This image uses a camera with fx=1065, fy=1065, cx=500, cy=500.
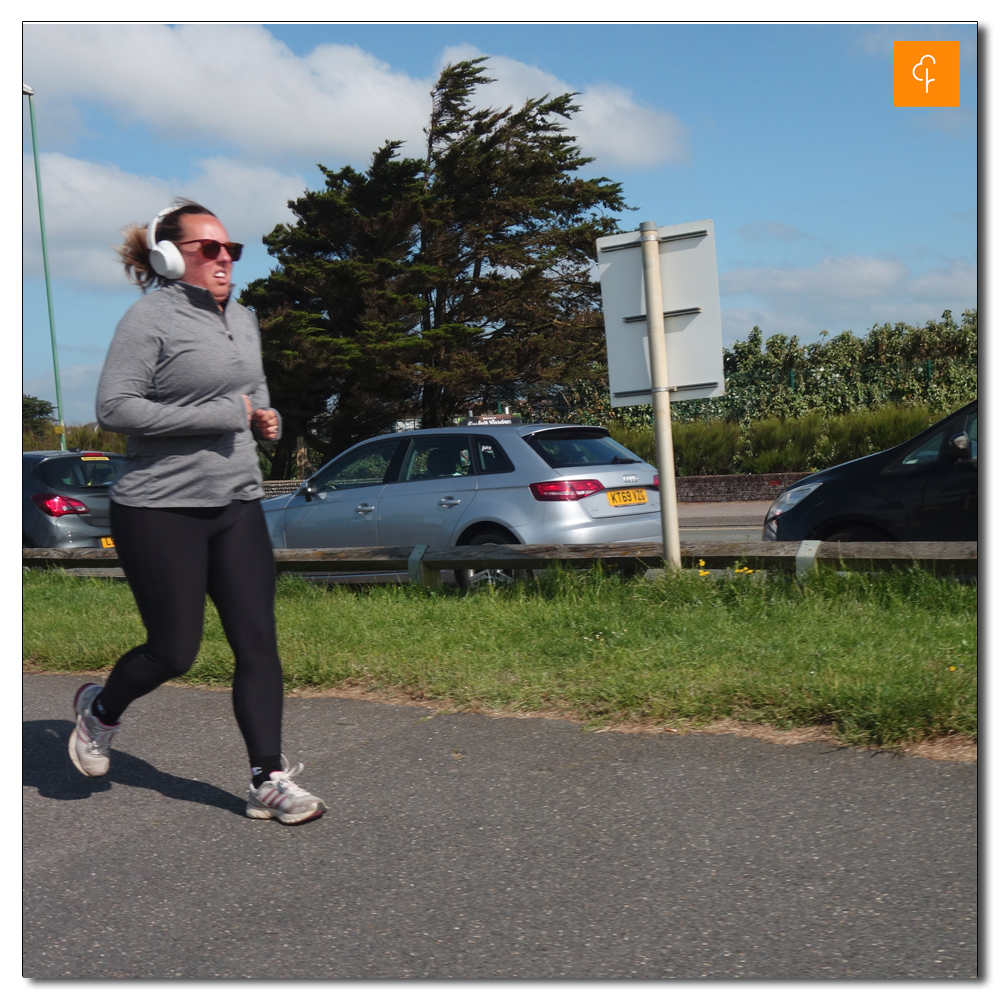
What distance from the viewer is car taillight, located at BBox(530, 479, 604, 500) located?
822 cm

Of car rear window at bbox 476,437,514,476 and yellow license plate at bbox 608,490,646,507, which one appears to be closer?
yellow license plate at bbox 608,490,646,507

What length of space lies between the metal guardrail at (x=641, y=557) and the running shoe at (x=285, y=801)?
2.83 metres

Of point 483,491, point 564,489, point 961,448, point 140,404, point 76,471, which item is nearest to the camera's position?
point 140,404

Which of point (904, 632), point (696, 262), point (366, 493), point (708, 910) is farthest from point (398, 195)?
point (708, 910)

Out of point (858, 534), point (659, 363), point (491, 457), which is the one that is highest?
point (659, 363)

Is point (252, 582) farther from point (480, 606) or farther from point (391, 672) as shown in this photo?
point (480, 606)

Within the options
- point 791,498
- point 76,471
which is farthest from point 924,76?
point 76,471

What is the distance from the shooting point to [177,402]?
3543 millimetres

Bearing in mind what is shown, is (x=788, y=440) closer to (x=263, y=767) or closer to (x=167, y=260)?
(x=263, y=767)

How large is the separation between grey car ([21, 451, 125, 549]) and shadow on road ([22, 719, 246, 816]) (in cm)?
624

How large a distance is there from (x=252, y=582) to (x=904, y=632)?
3274 mm

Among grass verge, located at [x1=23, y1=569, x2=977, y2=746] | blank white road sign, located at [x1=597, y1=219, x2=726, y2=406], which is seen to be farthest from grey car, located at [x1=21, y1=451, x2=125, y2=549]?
blank white road sign, located at [x1=597, y1=219, x2=726, y2=406]

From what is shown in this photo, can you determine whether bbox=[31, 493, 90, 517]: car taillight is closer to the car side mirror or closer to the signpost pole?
the signpost pole

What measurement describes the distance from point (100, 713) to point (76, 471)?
26.3ft
